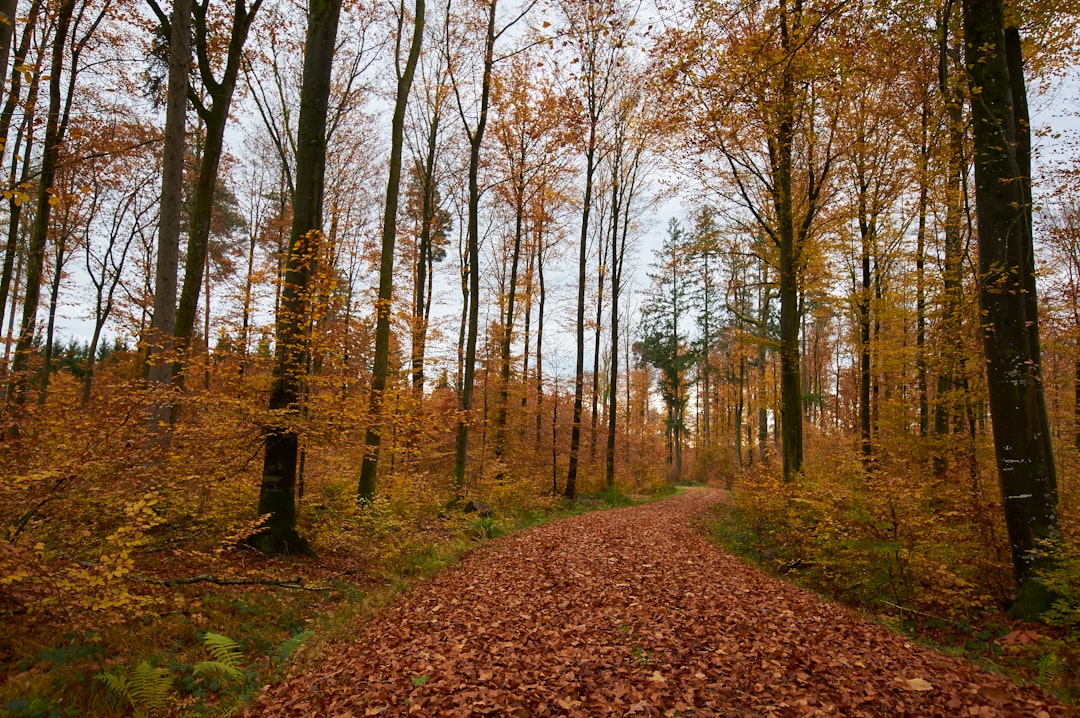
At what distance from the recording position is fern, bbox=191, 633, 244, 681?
151 inches

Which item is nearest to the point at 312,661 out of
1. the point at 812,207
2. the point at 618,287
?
the point at 812,207

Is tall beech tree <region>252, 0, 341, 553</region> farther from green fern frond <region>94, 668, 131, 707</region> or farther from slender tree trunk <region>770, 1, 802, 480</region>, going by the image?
slender tree trunk <region>770, 1, 802, 480</region>

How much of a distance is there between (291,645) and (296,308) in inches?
170

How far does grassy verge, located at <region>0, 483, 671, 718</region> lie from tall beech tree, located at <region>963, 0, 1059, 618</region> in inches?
273

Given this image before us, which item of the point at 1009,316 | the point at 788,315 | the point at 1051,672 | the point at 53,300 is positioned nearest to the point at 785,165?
the point at 788,315

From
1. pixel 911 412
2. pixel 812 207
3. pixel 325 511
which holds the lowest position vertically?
pixel 325 511

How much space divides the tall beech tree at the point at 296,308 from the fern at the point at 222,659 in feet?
8.04

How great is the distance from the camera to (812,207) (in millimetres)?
11805

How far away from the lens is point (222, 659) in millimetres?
4090

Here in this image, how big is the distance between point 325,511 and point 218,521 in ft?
6.17

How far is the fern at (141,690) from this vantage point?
11.2 feet

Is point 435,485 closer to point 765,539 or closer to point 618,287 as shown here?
point 765,539

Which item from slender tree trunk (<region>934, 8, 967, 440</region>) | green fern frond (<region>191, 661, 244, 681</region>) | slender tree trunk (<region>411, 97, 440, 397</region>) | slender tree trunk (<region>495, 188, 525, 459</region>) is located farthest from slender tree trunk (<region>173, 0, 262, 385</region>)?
slender tree trunk (<region>934, 8, 967, 440</region>)

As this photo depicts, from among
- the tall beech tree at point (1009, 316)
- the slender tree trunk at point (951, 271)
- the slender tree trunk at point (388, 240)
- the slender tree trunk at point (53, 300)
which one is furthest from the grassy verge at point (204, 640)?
the slender tree trunk at point (53, 300)
